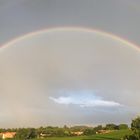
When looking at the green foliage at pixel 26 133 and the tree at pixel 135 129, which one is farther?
the green foliage at pixel 26 133

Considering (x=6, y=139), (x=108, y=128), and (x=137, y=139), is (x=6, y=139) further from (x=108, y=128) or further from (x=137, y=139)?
(x=137, y=139)

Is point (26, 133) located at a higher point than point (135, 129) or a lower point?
higher

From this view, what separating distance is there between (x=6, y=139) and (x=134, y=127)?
73492 mm

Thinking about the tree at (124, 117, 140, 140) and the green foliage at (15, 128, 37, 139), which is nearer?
the tree at (124, 117, 140, 140)

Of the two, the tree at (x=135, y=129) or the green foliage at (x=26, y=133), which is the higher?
the green foliage at (x=26, y=133)

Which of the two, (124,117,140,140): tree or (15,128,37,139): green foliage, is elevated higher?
(15,128,37,139): green foliage

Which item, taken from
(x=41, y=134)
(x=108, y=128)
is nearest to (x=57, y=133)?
(x=41, y=134)

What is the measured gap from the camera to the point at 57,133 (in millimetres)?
152750

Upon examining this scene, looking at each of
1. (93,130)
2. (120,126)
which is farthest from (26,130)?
(120,126)

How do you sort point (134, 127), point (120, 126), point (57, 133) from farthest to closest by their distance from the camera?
point (120, 126) < point (57, 133) < point (134, 127)

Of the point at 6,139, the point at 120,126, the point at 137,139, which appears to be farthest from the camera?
the point at 120,126

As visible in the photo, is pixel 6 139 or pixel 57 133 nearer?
pixel 6 139

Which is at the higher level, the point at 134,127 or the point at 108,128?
the point at 108,128

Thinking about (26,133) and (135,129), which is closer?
(135,129)
